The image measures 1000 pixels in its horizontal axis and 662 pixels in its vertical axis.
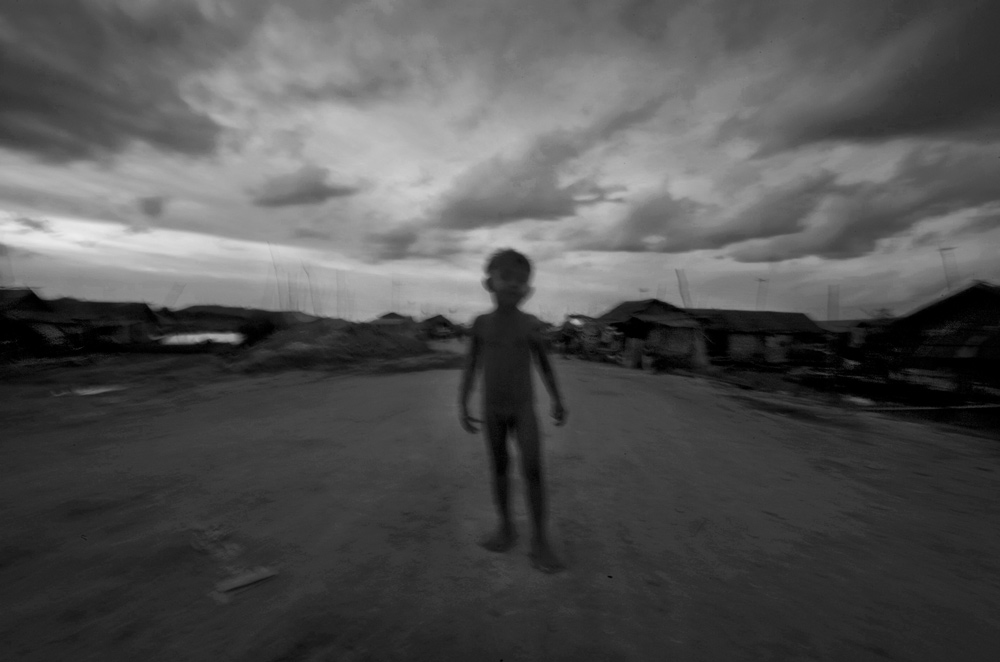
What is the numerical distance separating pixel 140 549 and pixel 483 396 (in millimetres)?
2201

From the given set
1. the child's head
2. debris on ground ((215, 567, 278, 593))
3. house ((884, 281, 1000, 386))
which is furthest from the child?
house ((884, 281, 1000, 386))

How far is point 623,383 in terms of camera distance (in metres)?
13.9

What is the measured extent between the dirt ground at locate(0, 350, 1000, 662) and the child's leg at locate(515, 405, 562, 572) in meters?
0.16

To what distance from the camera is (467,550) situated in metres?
2.96

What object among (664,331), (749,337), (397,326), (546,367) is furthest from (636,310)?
(546,367)

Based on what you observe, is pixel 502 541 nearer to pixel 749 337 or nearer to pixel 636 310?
pixel 749 337

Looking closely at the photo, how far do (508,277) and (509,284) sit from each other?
0.04m

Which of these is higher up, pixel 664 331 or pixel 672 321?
pixel 672 321

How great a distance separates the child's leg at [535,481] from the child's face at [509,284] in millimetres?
700

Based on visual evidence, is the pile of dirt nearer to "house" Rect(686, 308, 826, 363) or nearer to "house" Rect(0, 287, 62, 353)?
"house" Rect(0, 287, 62, 353)

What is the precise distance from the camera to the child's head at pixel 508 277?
2998 mm

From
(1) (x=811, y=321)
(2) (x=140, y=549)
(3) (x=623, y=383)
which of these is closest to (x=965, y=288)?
(3) (x=623, y=383)

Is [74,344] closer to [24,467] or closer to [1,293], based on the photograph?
[1,293]

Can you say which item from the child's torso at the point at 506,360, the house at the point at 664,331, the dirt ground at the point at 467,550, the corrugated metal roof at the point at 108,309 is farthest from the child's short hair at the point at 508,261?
the corrugated metal roof at the point at 108,309
